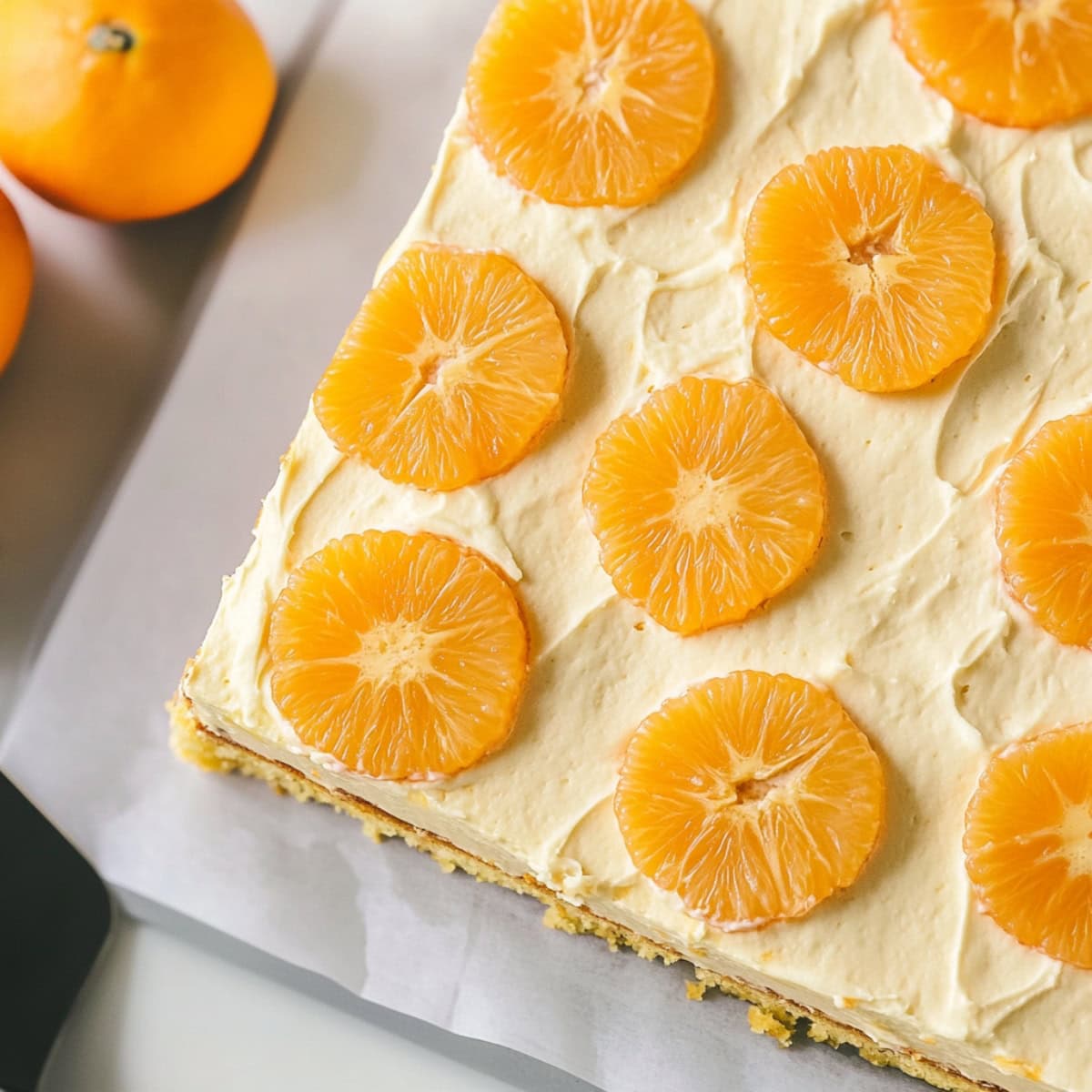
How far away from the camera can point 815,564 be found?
7.39 ft

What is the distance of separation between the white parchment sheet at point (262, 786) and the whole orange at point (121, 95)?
0.26m

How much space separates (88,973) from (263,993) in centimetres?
38

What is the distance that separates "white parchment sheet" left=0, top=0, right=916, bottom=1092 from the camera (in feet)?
8.52

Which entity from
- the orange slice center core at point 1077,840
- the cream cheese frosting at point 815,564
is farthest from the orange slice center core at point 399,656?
the orange slice center core at point 1077,840

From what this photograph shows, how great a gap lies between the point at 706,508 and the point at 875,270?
53 cm

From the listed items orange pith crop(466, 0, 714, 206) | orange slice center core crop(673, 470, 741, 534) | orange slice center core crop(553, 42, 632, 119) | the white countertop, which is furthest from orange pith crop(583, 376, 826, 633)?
the white countertop

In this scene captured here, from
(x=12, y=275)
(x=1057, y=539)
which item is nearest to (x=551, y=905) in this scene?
(x=1057, y=539)

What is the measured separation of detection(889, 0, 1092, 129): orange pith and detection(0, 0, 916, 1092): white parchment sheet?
112 centimetres

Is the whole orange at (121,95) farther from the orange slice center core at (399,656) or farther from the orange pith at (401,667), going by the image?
the orange slice center core at (399,656)

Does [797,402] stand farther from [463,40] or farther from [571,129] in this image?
[463,40]

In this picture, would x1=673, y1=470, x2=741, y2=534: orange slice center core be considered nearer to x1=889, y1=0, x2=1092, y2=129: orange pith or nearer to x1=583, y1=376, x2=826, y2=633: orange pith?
x1=583, y1=376, x2=826, y2=633: orange pith

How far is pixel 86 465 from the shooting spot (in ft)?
9.61

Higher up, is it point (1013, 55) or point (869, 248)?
point (1013, 55)

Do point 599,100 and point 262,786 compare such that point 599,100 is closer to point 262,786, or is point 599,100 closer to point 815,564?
point 815,564
